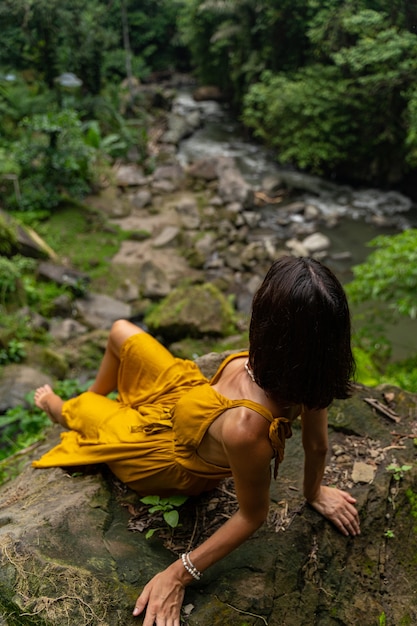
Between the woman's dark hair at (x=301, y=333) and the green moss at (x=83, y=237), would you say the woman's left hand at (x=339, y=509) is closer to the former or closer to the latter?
the woman's dark hair at (x=301, y=333)

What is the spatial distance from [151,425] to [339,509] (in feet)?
2.59

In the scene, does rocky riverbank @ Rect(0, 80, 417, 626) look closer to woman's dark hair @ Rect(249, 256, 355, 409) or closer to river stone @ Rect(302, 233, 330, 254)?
woman's dark hair @ Rect(249, 256, 355, 409)

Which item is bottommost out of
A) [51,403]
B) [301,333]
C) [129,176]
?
[129,176]

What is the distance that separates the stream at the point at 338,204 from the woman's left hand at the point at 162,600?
15.5ft

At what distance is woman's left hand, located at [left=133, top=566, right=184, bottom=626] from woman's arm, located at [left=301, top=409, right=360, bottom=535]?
0.61 m

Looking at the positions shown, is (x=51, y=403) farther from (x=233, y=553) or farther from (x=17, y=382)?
(x=17, y=382)

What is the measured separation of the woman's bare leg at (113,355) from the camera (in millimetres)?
2197

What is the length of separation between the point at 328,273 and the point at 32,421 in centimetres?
295

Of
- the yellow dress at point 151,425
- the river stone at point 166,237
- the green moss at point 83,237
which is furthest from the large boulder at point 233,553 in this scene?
the river stone at point 166,237

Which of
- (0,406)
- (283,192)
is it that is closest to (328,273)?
(0,406)

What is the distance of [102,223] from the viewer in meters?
9.00

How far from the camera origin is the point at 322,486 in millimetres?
1952

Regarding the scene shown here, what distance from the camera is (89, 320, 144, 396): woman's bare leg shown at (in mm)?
2197

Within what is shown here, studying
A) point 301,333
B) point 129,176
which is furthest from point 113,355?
point 129,176
